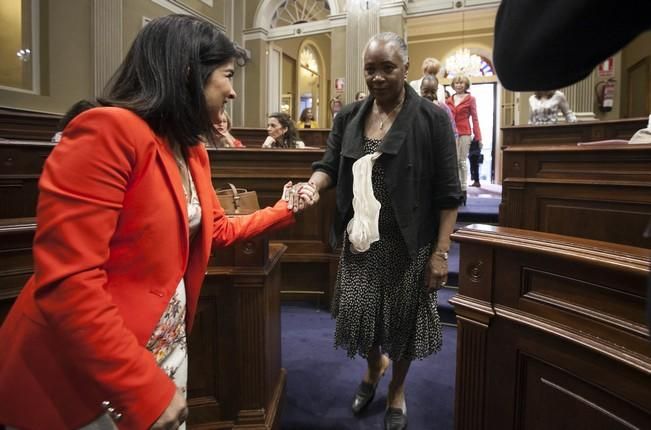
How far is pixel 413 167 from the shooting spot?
Result: 1.66m

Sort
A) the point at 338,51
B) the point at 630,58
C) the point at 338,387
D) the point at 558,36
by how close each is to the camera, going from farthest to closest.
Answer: the point at 338,51, the point at 630,58, the point at 338,387, the point at 558,36

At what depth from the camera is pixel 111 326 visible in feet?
2.44

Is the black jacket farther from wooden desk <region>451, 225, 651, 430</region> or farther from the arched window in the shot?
the arched window

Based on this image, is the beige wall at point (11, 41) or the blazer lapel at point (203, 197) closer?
the blazer lapel at point (203, 197)

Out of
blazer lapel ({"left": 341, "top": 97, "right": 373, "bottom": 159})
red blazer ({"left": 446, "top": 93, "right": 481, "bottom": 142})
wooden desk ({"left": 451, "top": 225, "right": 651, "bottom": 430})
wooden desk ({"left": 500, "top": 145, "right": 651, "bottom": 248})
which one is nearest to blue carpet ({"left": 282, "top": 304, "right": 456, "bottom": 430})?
wooden desk ({"left": 451, "top": 225, "right": 651, "bottom": 430})

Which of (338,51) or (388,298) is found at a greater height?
(338,51)

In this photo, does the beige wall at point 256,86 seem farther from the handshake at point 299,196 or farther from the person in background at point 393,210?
the handshake at point 299,196

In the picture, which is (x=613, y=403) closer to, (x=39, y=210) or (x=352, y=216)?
(x=352, y=216)

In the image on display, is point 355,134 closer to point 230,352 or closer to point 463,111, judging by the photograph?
point 230,352

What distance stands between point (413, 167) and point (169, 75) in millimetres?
1016

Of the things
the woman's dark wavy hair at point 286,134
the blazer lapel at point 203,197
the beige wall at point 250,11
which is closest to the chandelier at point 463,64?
the beige wall at point 250,11

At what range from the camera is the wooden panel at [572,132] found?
5.06m

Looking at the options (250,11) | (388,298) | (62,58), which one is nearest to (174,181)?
(388,298)

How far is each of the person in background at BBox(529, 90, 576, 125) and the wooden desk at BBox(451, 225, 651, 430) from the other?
5719mm
